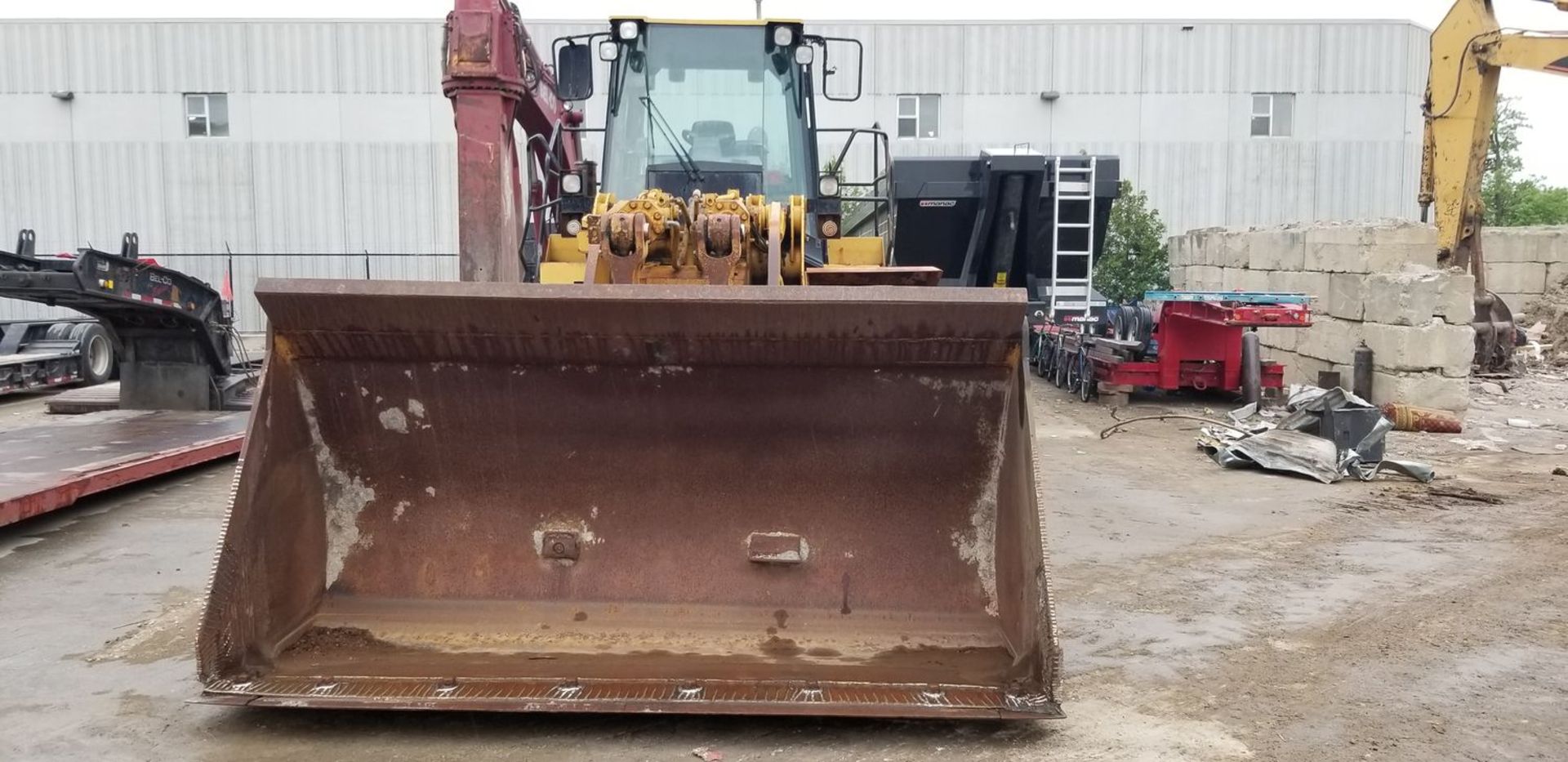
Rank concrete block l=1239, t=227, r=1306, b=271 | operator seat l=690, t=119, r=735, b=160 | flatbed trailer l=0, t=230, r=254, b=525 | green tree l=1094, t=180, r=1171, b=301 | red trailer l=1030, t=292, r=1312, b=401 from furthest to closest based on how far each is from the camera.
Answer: green tree l=1094, t=180, r=1171, b=301
concrete block l=1239, t=227, r=1306, b=271
red trailer l=1030, t=292, r=1312, b=401
flatbed trailer l=0, t=230, r=254, b=525
operator seat l=690, t=119, r=735, b=160

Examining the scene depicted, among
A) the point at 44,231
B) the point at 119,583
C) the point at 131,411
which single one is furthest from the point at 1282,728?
the point at 44,231

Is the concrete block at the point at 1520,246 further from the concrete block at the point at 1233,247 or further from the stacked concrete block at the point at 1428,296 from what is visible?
the stacked concrete block at the point at 1428,296

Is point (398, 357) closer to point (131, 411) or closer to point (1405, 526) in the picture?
point (1405, 526)

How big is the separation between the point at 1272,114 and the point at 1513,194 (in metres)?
16.5

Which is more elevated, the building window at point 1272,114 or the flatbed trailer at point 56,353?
the building window at point 1272,114

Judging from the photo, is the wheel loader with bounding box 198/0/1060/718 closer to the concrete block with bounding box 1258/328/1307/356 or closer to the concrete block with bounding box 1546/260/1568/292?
the concrete block with bounding box 1258/328/1307/356

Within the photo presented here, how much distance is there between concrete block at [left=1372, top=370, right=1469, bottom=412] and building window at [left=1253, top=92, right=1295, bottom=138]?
1397 cm

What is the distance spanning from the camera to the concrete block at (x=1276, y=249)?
13531mm

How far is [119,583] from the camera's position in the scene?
5.58 meters

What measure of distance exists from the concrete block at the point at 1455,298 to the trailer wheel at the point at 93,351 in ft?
47.8

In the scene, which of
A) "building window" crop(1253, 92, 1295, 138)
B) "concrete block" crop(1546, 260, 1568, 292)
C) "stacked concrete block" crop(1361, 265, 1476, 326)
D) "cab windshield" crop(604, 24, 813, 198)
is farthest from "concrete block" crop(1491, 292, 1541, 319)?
"cab windshield" crop(604, 24, 813, 198)

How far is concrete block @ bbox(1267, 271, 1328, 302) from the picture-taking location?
12919mm

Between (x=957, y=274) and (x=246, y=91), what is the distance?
16.9 meters

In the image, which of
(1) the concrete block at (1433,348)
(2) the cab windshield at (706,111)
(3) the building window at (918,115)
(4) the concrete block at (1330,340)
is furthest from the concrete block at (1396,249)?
(3) the building window at (918,115)
